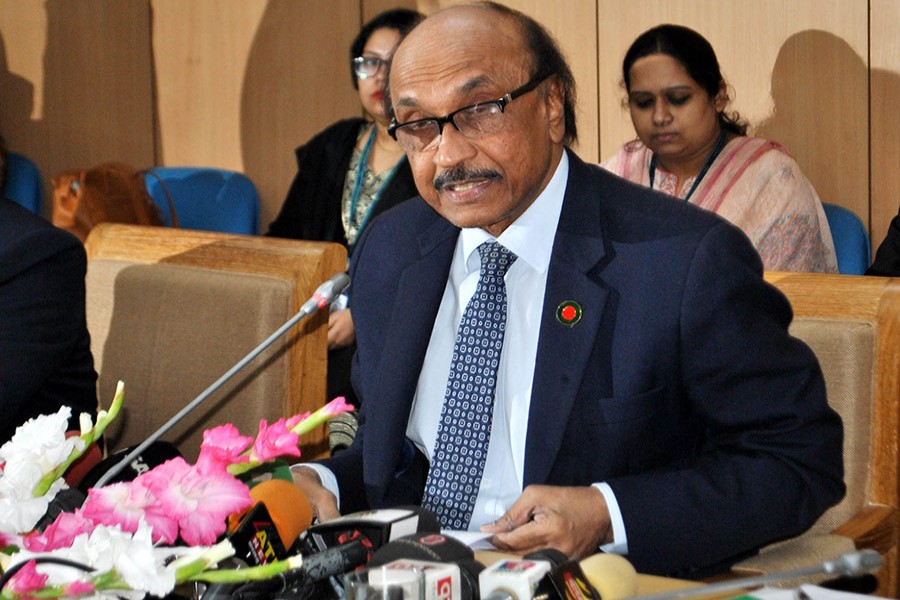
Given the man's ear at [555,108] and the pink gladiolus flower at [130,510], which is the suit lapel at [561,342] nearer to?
the man's ear at [555,108]

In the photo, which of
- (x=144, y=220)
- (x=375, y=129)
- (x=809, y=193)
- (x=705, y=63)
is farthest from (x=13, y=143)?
(x=809, y=193)

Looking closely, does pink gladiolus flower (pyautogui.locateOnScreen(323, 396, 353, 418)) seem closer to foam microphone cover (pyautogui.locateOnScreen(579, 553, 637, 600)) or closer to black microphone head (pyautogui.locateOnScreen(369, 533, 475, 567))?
black microphone head (pyautogui.locateOnScreen(369, 533, 475, 567))

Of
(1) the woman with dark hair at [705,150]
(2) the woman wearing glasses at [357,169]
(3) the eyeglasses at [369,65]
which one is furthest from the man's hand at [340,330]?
(1) the woman with dark hair at [705,150]

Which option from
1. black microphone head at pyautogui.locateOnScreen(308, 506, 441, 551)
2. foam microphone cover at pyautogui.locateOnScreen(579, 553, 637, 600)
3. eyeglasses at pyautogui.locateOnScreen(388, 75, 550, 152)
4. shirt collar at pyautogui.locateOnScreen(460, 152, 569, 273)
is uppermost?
eyeglasses at pyautogui.locateOnScreen(388, 75, 550, 152)

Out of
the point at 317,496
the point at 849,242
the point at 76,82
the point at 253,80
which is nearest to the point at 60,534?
the point at 317,496

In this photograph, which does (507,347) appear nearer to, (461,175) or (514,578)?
(461,175)

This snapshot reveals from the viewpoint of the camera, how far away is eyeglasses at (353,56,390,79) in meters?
3.76

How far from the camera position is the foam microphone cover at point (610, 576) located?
96 centimetres

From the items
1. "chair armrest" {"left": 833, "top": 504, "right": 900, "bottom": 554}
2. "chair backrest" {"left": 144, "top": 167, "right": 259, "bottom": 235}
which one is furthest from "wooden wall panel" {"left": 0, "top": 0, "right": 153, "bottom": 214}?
"chair armrest" {"left": 833, "top": 504, "right": 900, "bottom": 554}

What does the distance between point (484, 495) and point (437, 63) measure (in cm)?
58

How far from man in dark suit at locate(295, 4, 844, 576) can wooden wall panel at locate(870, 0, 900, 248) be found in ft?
7.50

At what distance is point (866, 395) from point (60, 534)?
3.79 feet

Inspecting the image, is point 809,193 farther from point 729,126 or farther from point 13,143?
point 13,143

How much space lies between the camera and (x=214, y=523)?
90cm
